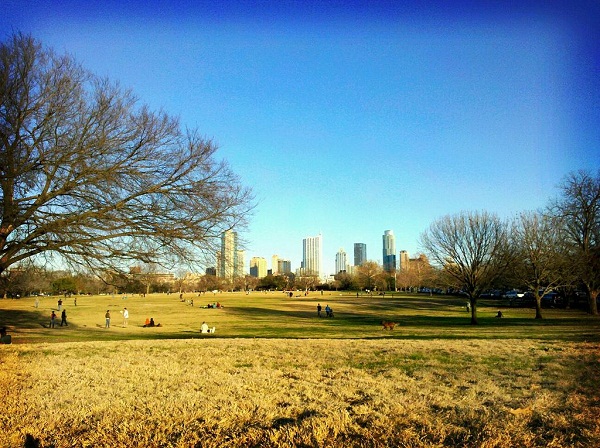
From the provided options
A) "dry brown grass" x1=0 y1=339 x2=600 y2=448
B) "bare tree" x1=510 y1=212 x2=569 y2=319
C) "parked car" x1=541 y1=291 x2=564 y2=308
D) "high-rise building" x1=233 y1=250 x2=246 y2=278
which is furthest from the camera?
"parked car" x1=541 y1=291 x2=564 y2=308

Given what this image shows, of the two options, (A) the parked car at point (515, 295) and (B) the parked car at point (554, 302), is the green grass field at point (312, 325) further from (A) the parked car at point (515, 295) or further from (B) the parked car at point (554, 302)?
(A) the parked car at point (515, 295)

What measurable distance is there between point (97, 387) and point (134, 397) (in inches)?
43.4

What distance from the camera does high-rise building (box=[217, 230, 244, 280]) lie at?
1190cm

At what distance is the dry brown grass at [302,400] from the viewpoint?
462 cm

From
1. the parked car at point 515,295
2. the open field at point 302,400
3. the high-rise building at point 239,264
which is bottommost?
the parked car at point 515,295

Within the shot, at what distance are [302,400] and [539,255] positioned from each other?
3647 centimetres

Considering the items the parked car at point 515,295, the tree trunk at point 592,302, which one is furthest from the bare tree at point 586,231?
the parked car at point 515,295

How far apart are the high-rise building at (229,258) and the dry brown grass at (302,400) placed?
8.31 ft

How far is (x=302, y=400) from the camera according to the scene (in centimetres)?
613

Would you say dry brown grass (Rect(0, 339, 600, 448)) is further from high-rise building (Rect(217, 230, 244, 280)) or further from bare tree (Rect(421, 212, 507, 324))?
bare tree (Rect(421, 212, 507, 324))

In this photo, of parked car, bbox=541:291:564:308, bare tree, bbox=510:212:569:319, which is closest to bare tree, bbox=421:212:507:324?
bare tree, bbox=510:212:569:319

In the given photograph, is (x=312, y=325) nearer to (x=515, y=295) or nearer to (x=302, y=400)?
→ (x=302, y=400)

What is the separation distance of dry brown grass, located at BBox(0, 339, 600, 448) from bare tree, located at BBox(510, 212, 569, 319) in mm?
28751

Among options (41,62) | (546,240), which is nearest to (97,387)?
(41,62)
